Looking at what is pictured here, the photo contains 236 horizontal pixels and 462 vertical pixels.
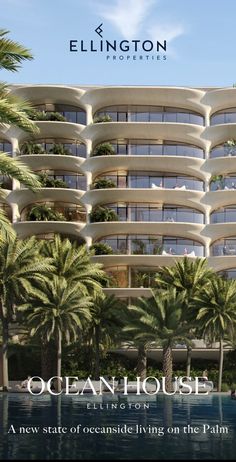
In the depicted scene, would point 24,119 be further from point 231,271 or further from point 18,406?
point 231,271

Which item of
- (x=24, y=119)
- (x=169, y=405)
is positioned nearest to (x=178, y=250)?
(x=169, y=405)

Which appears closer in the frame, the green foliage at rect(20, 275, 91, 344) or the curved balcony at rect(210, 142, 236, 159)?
the green foliage at rect(20, 275, 91, 344)

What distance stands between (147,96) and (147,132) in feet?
12.7

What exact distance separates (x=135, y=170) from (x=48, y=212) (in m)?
9.73

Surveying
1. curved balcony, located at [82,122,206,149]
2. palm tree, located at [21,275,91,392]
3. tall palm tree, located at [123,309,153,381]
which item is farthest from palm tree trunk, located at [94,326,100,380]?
curved balcony, located at [82,122,206,149]

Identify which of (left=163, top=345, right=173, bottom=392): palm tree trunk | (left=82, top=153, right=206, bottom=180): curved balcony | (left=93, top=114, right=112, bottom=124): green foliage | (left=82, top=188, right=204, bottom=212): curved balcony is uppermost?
(left=93, top=114, right=112, bottom=124): green foliage

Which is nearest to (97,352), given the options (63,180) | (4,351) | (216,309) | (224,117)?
(4,351)

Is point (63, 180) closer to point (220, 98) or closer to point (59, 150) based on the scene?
point (59, 150)

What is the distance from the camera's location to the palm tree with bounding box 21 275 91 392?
48219 mm

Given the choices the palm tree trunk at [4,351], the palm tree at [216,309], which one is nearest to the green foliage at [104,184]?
the palm tree at [216,309]

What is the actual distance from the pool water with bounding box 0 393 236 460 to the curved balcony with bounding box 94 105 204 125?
33918mm

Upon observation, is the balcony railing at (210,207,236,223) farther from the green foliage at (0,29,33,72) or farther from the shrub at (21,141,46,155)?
the green foliage at (0,29,33,72)

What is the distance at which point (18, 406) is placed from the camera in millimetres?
36219

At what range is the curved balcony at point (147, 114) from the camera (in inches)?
2662
